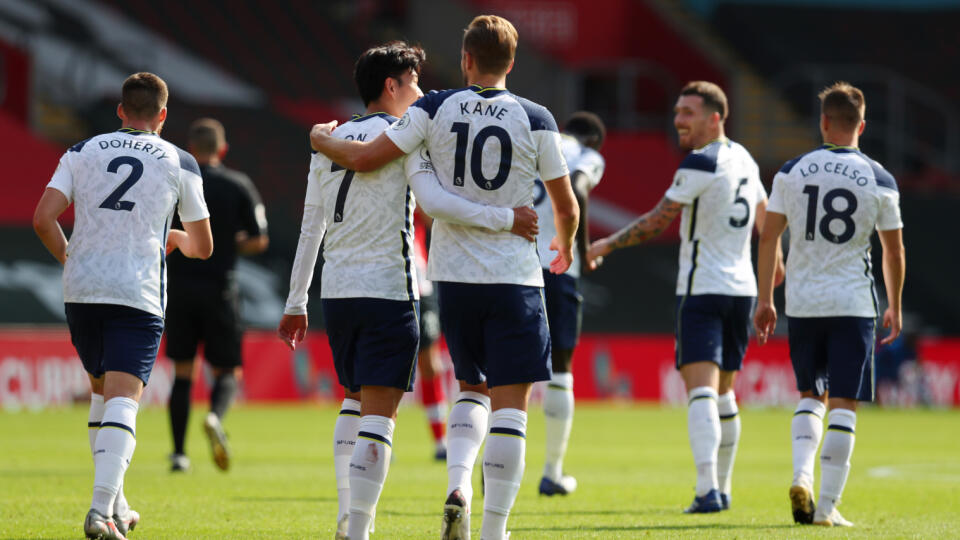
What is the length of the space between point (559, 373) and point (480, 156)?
141 inches

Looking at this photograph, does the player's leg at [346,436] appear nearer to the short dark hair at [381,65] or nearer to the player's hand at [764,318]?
the short dark hair at [381,65]

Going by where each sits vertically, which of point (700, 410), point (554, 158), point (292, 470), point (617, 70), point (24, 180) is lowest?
point (292, 470)

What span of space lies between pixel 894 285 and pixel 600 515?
2.12 meters

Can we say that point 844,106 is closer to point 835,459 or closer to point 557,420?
point 835,459

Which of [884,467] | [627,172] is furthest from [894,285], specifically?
[627,172]

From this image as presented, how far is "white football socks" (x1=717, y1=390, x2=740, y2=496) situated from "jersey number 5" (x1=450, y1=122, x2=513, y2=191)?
10.5 ft

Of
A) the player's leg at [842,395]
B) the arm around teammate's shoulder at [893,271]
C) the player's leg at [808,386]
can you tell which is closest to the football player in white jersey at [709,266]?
the player's leg at [808,386]

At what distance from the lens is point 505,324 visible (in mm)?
6406

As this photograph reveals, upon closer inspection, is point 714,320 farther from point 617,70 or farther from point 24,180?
point 617,70

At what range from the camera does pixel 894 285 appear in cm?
841

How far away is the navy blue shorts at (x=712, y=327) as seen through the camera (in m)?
8.78

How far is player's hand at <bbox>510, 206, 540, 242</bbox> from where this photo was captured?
6.40 m

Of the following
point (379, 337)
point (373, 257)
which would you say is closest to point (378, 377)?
point (379, 337)

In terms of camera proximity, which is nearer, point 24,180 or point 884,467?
point 884,467
